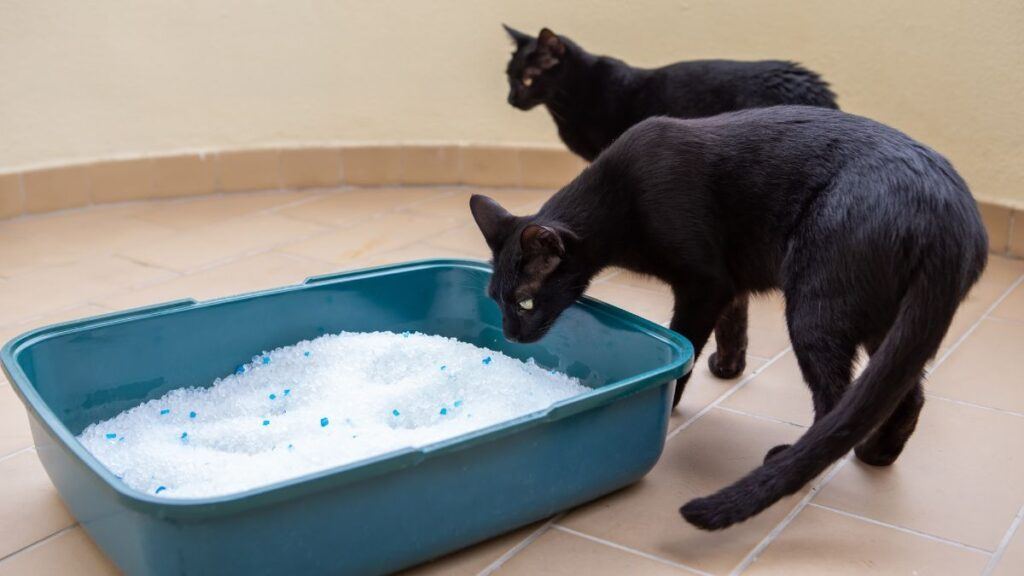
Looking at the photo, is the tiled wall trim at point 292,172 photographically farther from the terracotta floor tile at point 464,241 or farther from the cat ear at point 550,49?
the cat ear at point 550,49

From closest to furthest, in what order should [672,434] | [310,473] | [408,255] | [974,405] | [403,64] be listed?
[310,473], [672,434], [974,405], [408,255], [403,64]

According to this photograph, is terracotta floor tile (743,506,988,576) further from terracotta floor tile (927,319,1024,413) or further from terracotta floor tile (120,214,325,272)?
terracotta floor tile (120,214,325,272)

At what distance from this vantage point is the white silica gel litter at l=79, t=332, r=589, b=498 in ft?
4.78

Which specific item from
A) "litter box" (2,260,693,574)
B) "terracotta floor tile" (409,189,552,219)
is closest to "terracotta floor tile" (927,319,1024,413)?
"litter box" (2,260,693,574)

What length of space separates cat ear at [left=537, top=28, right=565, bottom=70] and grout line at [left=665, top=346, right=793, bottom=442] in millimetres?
1056

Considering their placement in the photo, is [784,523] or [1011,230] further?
[1011,230]

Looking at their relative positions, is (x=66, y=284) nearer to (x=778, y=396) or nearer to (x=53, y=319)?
(x=53, y=319)

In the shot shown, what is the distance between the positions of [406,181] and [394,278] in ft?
4.79

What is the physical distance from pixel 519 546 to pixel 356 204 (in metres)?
1.96

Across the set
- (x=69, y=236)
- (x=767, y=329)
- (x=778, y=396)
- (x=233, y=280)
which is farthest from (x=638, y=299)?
(x=69, y=236)

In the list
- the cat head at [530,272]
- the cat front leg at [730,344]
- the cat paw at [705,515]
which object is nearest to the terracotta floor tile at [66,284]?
the cat head at [530,272]

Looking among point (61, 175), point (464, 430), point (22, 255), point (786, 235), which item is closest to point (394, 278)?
point (464, 430)

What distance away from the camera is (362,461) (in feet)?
4.14

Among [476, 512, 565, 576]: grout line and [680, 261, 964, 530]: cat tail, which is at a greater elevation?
[680, 261, 964, 530]: cat tail
